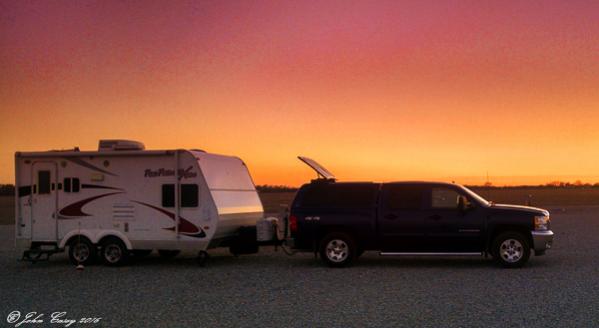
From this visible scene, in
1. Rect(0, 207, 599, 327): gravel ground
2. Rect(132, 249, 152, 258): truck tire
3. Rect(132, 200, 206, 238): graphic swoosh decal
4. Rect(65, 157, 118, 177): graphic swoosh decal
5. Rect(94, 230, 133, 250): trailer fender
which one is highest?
Rect(65, 157, 118, 177): graphic swoosh decal

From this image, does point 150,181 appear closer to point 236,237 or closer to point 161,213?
point 161,213

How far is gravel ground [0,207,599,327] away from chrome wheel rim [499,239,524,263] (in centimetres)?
41

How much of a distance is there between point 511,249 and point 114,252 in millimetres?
9572

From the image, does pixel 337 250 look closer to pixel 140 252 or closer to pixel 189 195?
Answer: pixel 189 195

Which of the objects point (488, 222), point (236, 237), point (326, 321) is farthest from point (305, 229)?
point (326, 321)

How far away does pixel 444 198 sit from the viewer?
15.3 metres

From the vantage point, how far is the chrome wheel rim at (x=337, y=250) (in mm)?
15078

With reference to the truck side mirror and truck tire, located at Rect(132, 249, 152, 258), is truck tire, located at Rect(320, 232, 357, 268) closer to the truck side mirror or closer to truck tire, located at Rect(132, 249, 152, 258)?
the truck side mirror

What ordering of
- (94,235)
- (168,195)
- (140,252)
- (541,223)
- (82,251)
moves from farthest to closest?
1. (140,252)
2. (82,251)
3. (94,235)
4. (168,195)
5. (541,223)

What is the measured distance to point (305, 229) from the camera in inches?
604

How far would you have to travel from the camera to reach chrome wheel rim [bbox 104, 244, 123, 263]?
15953 millimetres

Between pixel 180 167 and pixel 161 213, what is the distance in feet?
4.06

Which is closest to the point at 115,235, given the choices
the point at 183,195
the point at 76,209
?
the point at 76,209

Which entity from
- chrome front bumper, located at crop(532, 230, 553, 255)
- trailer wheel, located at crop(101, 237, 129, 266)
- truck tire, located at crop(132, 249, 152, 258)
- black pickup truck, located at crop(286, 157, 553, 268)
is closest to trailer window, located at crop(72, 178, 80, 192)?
trailer wheel, located at crop(101, 237, 129, 266)
